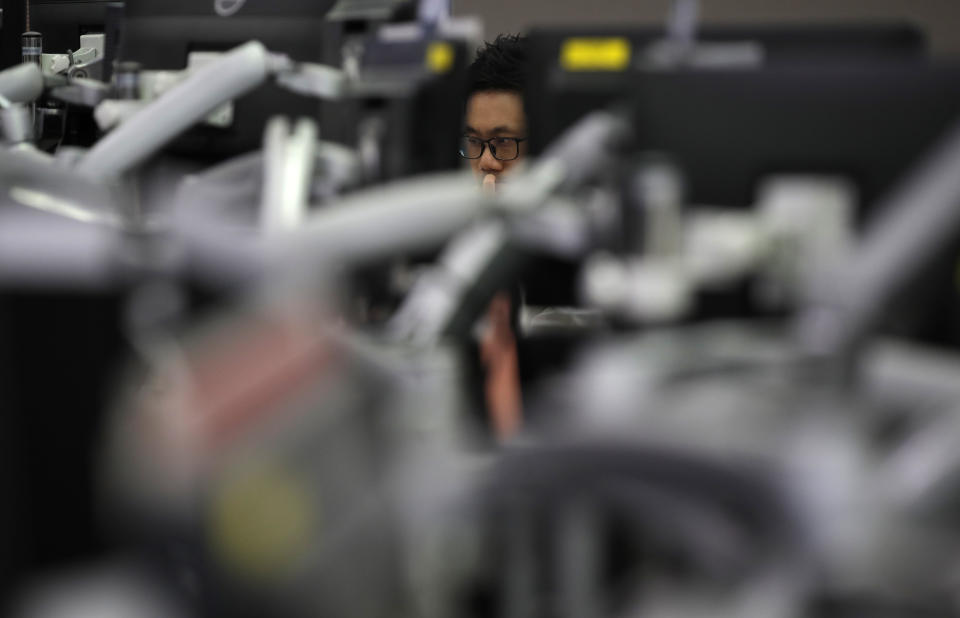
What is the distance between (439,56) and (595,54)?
19 cm

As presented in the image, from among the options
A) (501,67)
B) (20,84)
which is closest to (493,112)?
(501,67)

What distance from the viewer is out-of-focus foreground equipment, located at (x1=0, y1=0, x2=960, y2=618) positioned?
0.52 meters

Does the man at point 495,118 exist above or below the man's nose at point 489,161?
above

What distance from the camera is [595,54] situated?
1.01 meters

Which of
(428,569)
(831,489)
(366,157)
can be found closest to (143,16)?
(366,157)

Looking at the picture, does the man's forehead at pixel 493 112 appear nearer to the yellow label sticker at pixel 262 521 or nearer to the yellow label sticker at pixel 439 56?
the yellow label sticker at pixel 439 56

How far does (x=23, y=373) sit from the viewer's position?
0.72 m

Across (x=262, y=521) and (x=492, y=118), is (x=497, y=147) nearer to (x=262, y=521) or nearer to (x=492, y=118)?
(x=492, y=118)

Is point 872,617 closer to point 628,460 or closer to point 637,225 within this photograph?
point 628,460

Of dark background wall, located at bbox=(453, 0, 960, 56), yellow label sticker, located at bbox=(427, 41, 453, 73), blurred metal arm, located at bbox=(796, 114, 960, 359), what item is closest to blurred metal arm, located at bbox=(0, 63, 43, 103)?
yellow label sticker, located at bbox=(427, 41, 453, 73)

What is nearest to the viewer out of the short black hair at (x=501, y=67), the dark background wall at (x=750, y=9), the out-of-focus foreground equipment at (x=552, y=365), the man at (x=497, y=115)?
the out-of-focus foreground equipment at (x=552, y=365)

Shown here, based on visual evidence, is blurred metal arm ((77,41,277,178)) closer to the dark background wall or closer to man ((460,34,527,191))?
man ((460,34,527,191))

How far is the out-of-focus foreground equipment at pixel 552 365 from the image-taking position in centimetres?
52

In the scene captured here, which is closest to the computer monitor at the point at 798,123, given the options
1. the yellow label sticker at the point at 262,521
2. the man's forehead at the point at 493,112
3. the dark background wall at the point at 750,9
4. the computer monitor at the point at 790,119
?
the computer monitor at the point at 790,119
